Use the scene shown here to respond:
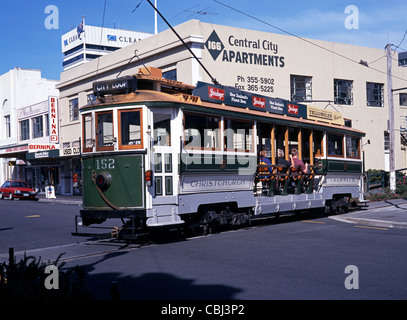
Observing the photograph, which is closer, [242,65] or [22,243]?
[22,243]

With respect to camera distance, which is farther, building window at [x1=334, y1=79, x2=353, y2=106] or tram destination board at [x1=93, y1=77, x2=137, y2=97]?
building window at [x1=334, y1=79, x2=353, y2=106]

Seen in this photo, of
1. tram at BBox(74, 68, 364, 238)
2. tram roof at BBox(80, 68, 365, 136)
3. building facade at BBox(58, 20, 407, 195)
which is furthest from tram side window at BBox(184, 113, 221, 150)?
building facade at BBox(58, 20, 407, 195)

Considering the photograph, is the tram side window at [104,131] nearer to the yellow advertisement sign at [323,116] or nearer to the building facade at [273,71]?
the yellow advertisement sign at [323,116]

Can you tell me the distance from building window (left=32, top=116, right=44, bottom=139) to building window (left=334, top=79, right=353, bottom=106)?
25.6 meters

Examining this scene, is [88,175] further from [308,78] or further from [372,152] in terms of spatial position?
[372,152]

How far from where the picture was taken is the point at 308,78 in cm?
2964

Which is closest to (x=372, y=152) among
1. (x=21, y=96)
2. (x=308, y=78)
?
(x=308, y=78)

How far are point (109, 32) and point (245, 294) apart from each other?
99.4m

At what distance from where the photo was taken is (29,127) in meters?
44.6

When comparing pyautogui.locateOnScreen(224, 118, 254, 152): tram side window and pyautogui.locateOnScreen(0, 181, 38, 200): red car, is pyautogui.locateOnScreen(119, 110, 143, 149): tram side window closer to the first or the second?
pyautogui.locateOnScreen(224, 118, 254, 152): tram side window

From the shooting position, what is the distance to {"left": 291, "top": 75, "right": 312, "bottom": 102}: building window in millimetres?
28906

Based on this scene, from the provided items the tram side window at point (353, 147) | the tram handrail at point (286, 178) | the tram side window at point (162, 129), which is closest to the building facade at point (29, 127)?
the tram side window at point (353, 147)

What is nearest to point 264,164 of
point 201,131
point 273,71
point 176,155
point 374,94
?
point 201,131

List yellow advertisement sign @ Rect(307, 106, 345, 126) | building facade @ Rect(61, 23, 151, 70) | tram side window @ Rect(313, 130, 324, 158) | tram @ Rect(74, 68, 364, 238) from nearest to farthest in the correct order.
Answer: tram @ Rect(74, 68, 364, 238) → yellow advertisement sign @ Rect(307, 106, 345, 126) → tram side window @ Rect(313, 130, 324, 158) → building facade @ Rect(61, 23, 151, 70)
